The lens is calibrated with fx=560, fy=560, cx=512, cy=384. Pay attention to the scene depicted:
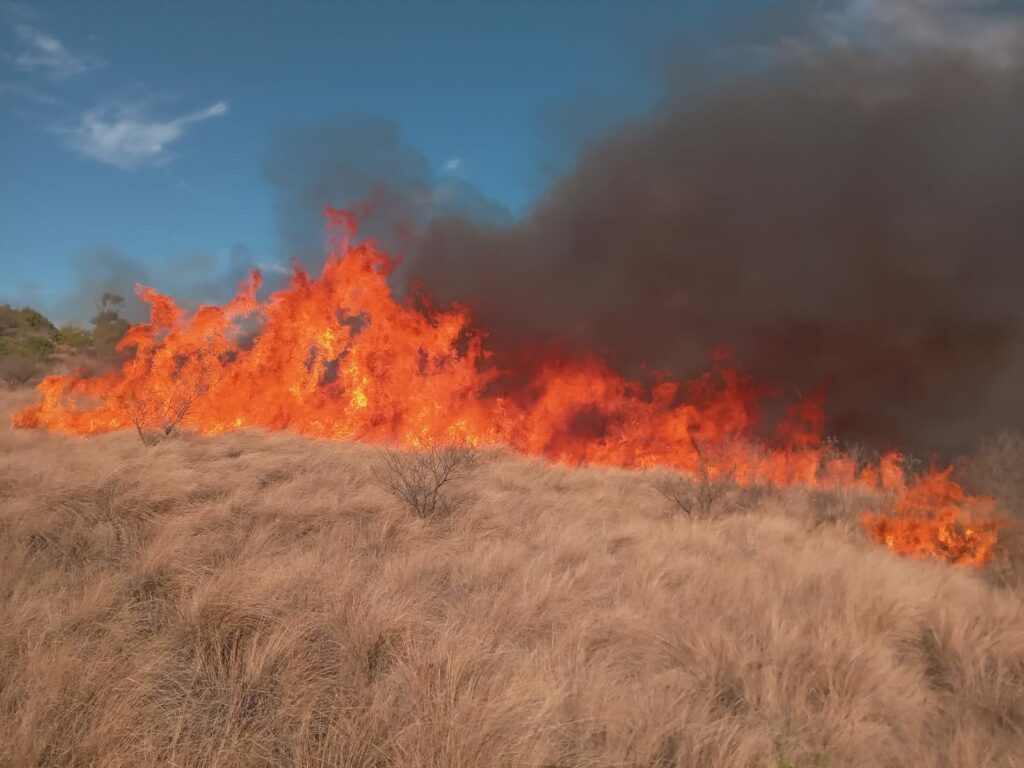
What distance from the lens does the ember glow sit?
15.9m

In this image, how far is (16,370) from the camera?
2528cm

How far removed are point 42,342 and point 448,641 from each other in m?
38.0

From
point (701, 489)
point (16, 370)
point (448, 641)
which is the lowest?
point (448, 641)

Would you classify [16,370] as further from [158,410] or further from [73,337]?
[158,410]

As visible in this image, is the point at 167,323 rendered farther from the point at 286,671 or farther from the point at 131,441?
the point at 286,671

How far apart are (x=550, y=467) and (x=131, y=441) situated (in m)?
8.84

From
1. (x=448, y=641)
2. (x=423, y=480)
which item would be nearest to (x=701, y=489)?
(x=423, y=480)

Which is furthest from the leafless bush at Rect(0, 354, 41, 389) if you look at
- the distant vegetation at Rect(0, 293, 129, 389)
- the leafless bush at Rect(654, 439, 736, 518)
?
the leafless bush at Rect(654, 439, 736, 518)

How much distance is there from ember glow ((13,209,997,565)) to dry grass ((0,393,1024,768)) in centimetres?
872

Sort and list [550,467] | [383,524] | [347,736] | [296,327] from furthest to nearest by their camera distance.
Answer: [296,327]
[550,467]
[383,524]
[347,736]

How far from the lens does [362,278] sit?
738 inches

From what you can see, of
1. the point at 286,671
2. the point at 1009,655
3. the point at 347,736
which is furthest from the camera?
the point at 1009,655

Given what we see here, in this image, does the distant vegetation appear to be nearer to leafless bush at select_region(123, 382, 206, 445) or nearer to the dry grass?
leafless bush at select_region(123, 382, 206, 445)

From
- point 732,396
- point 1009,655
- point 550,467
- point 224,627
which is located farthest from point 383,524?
point 732,396
